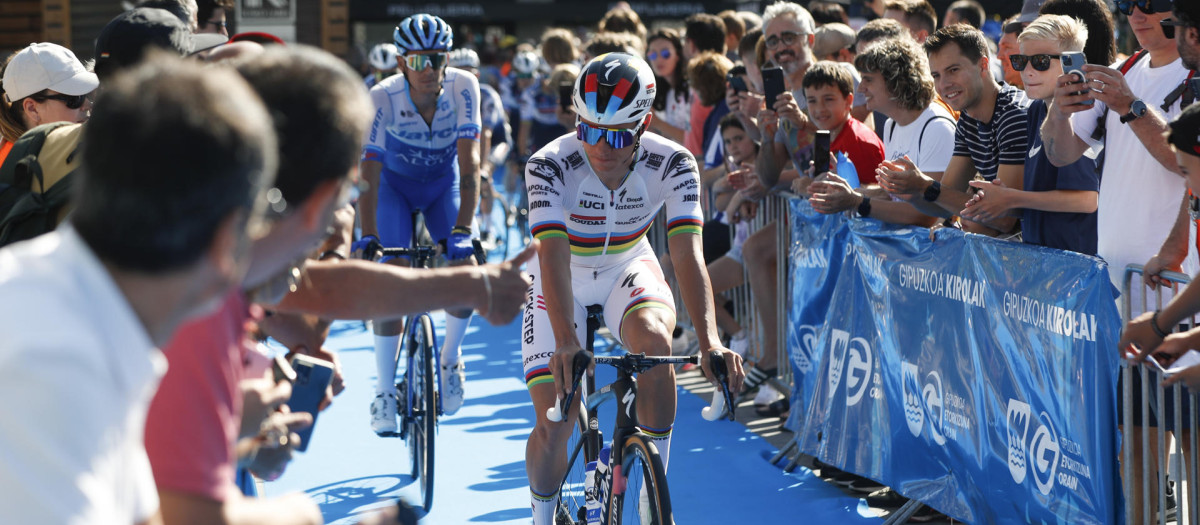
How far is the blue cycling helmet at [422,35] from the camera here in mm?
6473

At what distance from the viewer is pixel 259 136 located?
1408 millimetres

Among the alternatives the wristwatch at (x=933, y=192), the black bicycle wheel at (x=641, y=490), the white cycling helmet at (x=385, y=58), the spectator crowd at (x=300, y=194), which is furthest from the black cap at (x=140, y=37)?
the white cycling helmet at (x=385, y=58)

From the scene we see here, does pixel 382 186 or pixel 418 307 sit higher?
pixel 418 307

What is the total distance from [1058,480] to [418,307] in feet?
9.39

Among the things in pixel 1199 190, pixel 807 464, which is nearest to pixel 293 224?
pixel 1199 190

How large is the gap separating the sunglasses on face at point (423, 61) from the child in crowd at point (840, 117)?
6.76 feet

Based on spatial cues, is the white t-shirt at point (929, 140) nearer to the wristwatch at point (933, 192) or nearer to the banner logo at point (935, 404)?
the wristwatch at point (933, 192)

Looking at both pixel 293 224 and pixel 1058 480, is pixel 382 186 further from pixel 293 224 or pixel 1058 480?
pixel 293 224

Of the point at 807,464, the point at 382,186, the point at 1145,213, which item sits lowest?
the point at 807,464

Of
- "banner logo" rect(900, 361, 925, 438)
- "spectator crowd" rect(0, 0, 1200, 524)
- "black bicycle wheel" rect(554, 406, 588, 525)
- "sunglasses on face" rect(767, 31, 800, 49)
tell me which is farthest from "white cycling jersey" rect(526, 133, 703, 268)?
"sunglasses on face" rect(767, 31, 800, 49)

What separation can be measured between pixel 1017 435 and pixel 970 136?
1.48 metres


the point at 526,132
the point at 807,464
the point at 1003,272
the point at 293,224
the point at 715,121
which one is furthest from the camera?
the point at 526,132

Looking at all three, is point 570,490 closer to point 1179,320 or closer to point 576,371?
point 576,371

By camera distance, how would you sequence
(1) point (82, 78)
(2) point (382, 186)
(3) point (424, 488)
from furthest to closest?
(2) point (382, 186)
(3) point (424, 488)
(1) point (82, 78)
